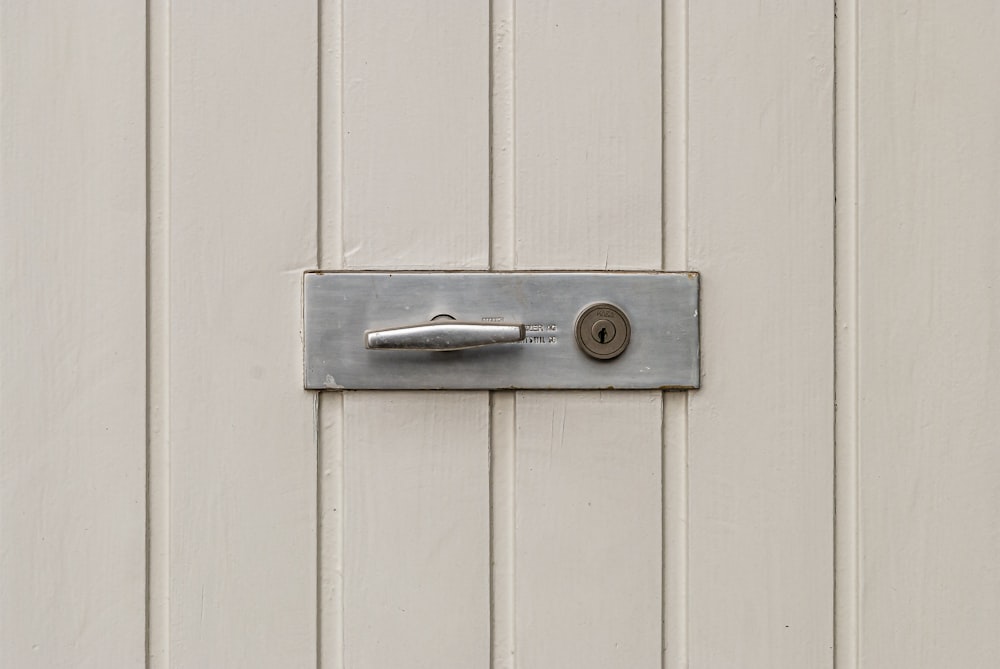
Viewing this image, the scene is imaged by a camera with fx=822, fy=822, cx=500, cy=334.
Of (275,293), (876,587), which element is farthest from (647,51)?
(876,587)

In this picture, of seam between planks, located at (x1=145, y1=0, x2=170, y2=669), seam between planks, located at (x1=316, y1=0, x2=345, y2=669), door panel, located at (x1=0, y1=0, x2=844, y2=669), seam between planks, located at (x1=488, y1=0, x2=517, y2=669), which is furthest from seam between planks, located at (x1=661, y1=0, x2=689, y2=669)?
seam between planks, located at (x1=145, y1=0, x2=170, y2=669)

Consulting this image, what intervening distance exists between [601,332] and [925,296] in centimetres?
23

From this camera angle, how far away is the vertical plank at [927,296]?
1.90 ft

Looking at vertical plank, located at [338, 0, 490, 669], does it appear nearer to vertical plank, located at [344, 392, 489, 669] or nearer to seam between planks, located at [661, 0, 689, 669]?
vertical plank, located at [344, 392, 489, 669]

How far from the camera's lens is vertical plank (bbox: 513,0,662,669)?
1.90 feet

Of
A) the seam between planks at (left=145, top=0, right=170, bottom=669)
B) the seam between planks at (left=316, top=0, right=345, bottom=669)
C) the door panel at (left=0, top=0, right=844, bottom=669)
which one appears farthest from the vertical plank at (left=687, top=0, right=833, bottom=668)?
the seam between planks at (left=145, top=0, right=170, bottom=669)

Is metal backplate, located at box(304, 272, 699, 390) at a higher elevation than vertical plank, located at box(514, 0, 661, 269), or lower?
lower

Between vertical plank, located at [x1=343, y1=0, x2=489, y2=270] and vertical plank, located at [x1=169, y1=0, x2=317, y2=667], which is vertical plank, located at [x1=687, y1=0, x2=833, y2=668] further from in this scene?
vertical plank, located at [x1=169, y1=0, x2=317, y2=667]

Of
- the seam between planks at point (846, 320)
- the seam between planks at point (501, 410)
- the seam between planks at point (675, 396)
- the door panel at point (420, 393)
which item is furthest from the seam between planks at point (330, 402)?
the seam between planks at point (846, 320)

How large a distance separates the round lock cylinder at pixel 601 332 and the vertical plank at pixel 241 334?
19 centimetres

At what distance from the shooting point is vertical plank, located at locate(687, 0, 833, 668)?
0.58 meters

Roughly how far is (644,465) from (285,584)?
27cm

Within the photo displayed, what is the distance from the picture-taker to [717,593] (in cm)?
59

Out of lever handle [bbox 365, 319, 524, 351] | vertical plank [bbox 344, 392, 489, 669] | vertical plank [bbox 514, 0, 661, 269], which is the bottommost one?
vertical plank [bbox 344, 392, 489, 669]
